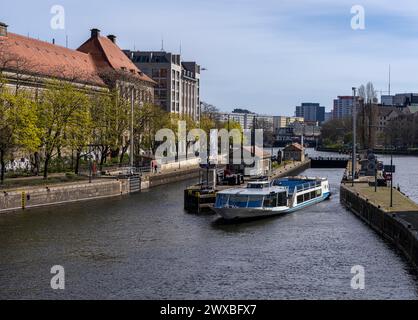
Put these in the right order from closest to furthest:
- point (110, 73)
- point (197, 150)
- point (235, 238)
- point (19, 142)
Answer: point (235, 238) < point (19, 142) < point (110, 73) < point (197, 150)

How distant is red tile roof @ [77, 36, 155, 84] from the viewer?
140 m

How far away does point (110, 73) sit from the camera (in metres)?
127

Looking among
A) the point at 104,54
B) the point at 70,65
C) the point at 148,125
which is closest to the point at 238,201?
the point at 148,125

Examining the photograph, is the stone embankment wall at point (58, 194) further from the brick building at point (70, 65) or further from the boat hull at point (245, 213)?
the boat hull at point (245, 213)

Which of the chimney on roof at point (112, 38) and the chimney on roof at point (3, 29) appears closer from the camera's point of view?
the chimney on roof at point (3, 29)

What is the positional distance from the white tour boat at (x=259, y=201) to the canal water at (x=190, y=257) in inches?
53.5

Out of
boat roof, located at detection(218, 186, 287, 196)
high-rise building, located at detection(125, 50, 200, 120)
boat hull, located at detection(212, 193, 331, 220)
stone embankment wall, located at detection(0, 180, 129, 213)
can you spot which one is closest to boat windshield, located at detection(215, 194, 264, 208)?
boat roof, located at detection(218, 186, 287, 196)

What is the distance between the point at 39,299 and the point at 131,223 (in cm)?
2517

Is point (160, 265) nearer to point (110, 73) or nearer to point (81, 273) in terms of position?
point (81, 273)

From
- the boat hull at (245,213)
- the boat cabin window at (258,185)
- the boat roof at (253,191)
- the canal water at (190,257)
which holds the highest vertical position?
the boat cabin window at (258,185)

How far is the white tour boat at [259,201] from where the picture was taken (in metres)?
64.4

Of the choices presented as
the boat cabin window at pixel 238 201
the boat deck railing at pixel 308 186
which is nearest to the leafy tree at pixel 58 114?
the boat cabin window at pixel 238 201

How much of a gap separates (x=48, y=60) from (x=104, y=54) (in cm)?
2948

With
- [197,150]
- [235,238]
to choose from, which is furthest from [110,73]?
[235,238]
